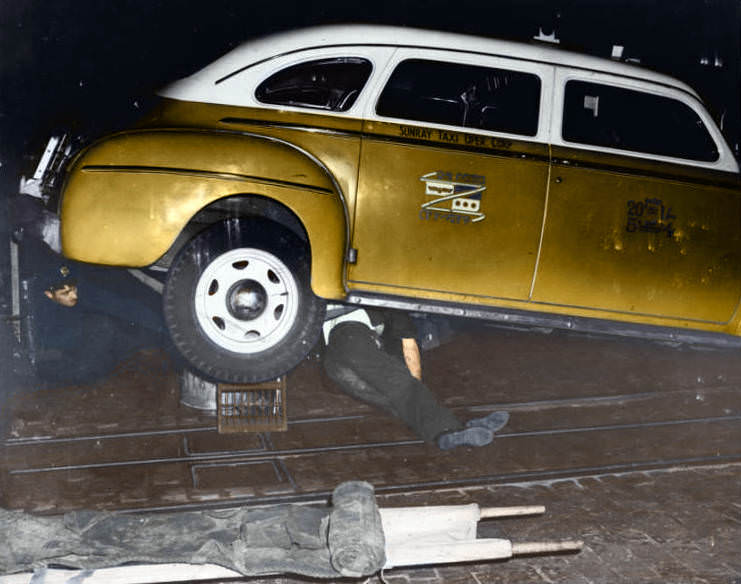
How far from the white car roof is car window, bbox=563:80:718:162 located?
0.74ft

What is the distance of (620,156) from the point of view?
4363mm

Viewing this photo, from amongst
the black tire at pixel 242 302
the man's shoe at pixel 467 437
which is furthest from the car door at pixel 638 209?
the black tire at pixel 242 302

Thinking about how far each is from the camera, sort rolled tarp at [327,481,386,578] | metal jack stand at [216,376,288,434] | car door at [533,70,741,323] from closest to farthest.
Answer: rolled tarp at [327,481,386,578], car door at [533,70,741,323], metal jack stand at [216,376,288,434]

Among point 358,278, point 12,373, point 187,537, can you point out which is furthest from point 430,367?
point 187,537

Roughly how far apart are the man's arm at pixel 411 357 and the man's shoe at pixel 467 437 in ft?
1.58

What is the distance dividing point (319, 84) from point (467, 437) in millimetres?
1929

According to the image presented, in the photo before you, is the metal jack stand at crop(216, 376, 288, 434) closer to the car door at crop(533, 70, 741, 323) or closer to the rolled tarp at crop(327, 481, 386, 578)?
the rolled tarp at crop(327, 481, 386, 578)

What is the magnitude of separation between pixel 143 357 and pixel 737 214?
3816mm

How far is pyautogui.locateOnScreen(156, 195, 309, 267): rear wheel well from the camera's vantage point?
3.91 meters

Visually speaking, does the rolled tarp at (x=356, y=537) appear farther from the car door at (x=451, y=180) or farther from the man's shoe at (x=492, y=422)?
the man's shoe at (x=492, y=422)

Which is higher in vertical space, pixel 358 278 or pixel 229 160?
pixel 229 160

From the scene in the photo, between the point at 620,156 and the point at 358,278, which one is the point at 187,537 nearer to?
the point at 358,278

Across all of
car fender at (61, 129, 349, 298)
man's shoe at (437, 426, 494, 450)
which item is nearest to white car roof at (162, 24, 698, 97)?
car fender at (61, 129, 349, 298)

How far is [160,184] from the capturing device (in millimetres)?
3756
